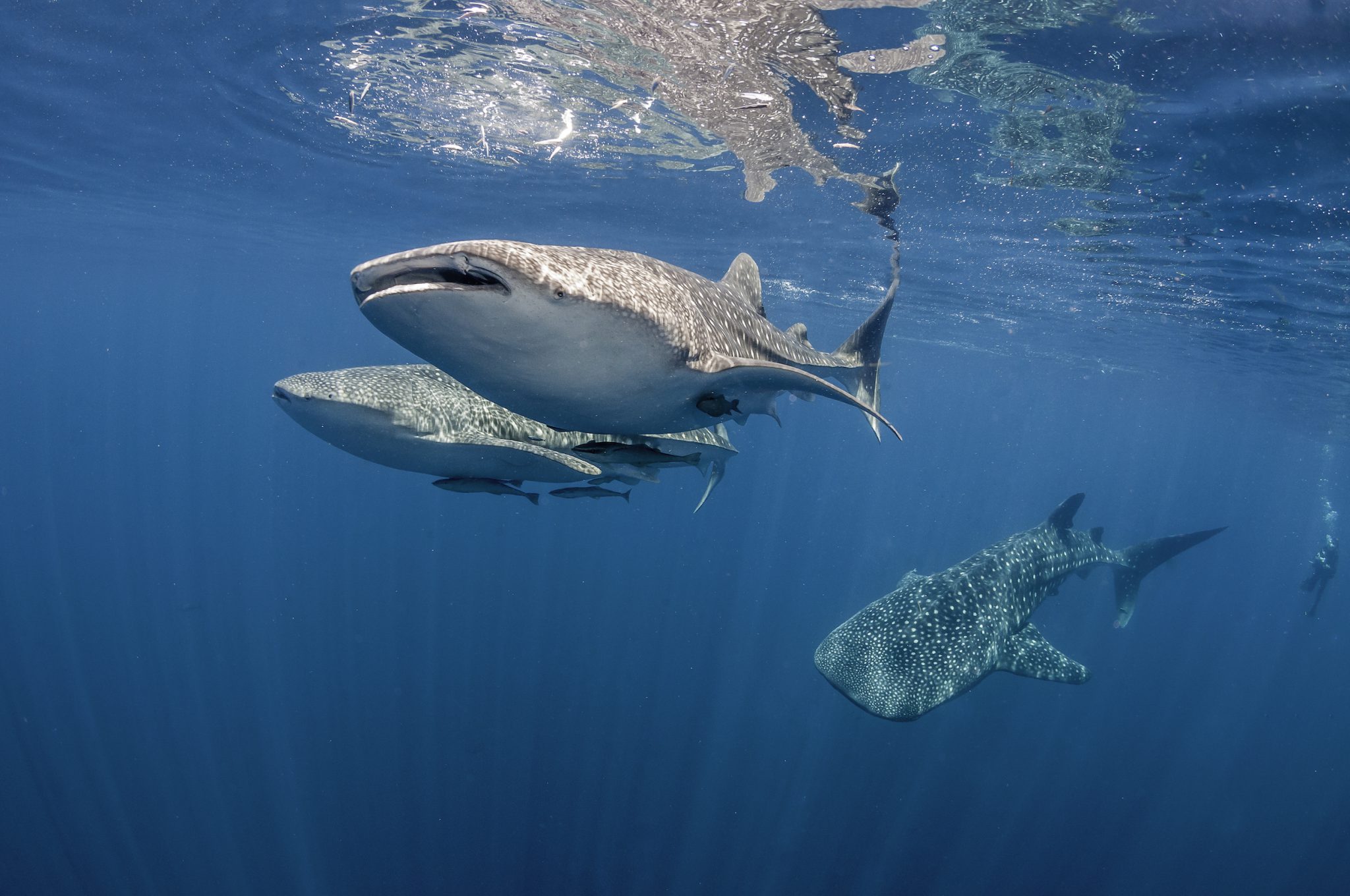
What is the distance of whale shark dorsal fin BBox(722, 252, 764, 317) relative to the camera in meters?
5.92

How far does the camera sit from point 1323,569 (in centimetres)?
2322

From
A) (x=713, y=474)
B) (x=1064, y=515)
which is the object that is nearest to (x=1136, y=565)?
(x=1064, y=515)

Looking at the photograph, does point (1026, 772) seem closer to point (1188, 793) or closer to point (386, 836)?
point (1188, 793)

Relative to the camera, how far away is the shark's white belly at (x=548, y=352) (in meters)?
2.53

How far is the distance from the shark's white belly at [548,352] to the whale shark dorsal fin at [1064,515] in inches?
397

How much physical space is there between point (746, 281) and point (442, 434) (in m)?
3.07

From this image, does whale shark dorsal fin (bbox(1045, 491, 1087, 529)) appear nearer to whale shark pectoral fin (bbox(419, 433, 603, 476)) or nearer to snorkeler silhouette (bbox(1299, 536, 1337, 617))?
whale shark pectoral fin (bbox(419, 433, 603, 476))

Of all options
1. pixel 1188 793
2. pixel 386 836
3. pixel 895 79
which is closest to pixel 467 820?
pixel 386 836

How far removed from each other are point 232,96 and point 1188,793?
108 feet

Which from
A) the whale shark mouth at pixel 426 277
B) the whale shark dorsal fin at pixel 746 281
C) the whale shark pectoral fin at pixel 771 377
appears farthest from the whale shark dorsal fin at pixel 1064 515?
the whale shark mouth at pixel 426 277

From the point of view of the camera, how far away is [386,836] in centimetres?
1531

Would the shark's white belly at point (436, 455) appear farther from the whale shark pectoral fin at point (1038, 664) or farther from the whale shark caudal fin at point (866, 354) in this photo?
the whale shark pectoral fin at point (1038, 664)

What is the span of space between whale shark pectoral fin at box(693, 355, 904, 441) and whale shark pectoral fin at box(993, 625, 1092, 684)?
22.3ft

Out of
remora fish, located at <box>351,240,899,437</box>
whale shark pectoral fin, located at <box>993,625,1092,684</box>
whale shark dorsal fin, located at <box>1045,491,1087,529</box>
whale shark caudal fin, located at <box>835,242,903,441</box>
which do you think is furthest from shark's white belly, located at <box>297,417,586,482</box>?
whale shark dorsal fin, located at <box>1045,491,1087,529</box>
